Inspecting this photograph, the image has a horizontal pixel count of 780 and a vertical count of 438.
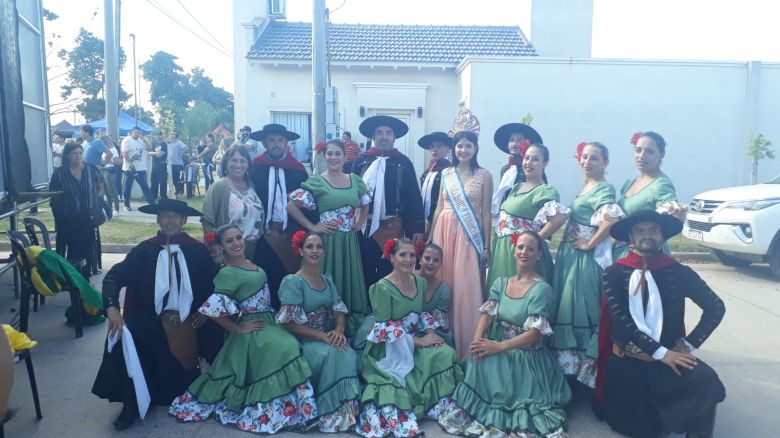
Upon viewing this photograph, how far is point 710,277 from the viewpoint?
8.66 m

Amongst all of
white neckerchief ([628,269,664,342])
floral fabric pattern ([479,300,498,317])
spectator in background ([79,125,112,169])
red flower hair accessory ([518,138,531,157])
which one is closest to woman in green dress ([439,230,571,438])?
floral fabric pattern ([479,300,498,317])

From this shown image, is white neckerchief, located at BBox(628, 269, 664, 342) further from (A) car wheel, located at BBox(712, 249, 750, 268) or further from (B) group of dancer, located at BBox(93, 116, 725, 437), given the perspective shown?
(A) car wheel, located at BBox(712, 249, 750, 268)

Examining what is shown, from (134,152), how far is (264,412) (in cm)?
1110

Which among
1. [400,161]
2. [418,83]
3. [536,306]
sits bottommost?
[536,306]

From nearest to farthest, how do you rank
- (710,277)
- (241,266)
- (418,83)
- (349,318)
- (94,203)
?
(241,266), (349,318), (94,203), (710,277), (418,83)

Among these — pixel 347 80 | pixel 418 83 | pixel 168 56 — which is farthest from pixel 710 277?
pixel 168 56

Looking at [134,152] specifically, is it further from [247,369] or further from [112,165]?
[247,369]

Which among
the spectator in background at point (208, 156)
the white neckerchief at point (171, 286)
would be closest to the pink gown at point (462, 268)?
the white neckerchief at point (171, 286)

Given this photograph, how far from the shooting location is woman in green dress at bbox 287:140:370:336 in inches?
195

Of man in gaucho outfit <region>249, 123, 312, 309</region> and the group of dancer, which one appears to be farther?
man in gaucho outfit <region>249, 123, 312, 309</region>

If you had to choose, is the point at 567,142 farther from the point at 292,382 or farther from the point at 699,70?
the point at 292,382

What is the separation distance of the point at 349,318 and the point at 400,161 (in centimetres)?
152

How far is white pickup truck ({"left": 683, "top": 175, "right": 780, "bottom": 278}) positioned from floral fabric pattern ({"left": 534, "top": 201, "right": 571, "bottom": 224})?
5.12 meters

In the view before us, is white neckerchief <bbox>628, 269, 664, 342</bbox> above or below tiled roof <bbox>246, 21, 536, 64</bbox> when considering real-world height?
below
